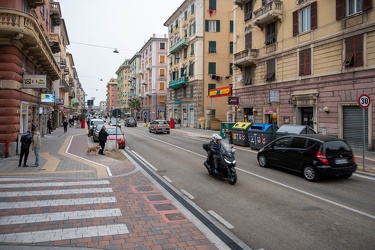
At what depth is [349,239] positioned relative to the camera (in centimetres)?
514

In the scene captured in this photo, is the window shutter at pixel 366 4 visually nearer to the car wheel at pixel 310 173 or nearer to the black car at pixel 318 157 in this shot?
the black car at pixel 318 157

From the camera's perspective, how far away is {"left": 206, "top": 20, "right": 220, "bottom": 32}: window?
144ft

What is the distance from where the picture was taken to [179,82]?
48719 mm

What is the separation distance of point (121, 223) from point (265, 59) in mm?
23751

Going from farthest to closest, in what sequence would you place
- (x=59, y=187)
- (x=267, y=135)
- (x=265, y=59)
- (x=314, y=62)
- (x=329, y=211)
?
(x=265, y=59), (x=314, y=62), (x=267, y=135), (x=59, y=187), (x=329, y=211)

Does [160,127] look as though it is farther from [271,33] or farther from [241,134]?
[271,33]

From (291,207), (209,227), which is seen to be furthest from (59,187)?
(291,207)

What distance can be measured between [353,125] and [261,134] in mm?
5888

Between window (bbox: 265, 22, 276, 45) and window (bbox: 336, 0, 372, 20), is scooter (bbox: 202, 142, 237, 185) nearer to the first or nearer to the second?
window (bbox: 336, 0, 372, 20)

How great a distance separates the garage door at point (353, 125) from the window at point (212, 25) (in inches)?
1152

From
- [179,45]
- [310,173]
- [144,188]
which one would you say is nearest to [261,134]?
[310,173]

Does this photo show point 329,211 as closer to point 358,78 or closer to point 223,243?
point 223,243

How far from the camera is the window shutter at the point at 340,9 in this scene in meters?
18.7

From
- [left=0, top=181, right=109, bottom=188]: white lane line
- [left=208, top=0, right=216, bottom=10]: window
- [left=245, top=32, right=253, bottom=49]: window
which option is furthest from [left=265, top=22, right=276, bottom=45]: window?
[left=0, top=181, right=109, bottom=188]: white lane line
